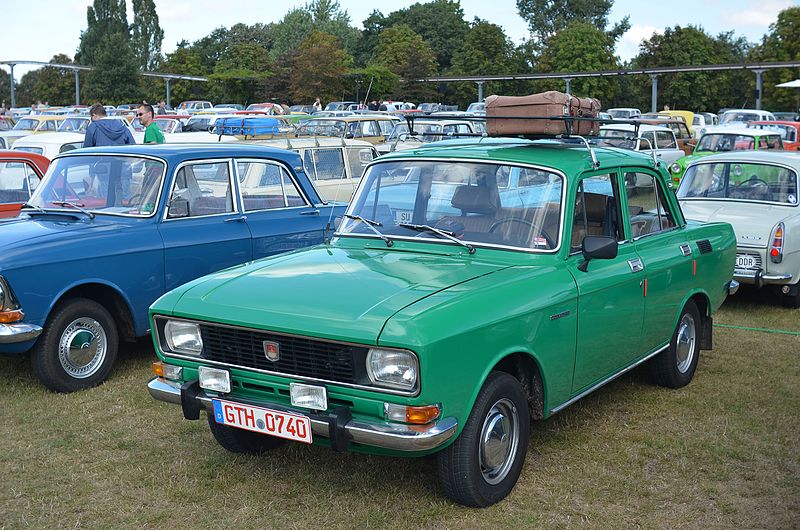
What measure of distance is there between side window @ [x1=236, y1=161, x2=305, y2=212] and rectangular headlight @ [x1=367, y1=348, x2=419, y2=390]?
155 inches

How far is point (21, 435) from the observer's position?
5.99m

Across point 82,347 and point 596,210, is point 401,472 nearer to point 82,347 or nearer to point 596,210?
point 596,210

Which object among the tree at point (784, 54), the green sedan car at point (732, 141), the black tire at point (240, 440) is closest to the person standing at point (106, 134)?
the black tire at point (240, 440)

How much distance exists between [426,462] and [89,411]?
8.45 feet

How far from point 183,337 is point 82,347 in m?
2.37

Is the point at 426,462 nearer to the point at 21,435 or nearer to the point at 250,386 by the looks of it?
the point at 250,386

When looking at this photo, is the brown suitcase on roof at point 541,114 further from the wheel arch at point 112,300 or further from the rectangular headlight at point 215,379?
the wheel arch at point 112,300

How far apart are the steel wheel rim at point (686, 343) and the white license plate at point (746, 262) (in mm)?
2830

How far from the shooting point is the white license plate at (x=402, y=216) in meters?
5.68

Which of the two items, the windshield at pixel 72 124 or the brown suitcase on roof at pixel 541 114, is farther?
the windshield at pixel 72 124

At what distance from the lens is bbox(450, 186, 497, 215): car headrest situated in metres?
5.46

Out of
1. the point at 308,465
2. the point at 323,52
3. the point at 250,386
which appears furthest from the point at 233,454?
the point at 323,52

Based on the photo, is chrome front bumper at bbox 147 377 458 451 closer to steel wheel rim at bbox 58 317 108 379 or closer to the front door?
the front door

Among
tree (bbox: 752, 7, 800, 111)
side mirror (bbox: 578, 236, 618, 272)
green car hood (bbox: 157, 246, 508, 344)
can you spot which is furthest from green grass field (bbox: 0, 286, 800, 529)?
tree (bbox: 752, 7, 800, 111)
